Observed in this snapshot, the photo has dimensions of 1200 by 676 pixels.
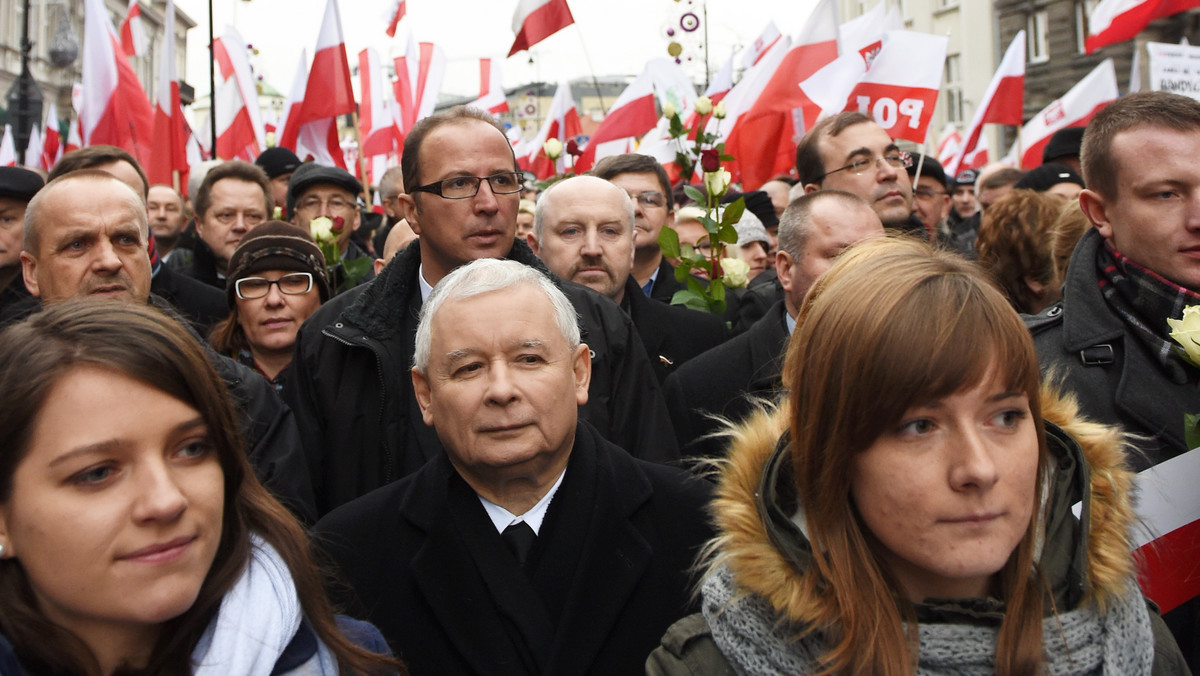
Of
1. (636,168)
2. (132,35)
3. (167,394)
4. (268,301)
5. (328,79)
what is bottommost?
(268,301)

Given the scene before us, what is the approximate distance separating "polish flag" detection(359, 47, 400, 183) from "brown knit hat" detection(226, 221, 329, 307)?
6.60m

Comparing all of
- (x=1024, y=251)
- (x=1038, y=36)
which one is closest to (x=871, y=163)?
(x=1024, y=251)

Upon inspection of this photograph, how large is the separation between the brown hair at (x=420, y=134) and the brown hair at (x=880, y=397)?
2537mm

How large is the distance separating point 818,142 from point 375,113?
6982 mm

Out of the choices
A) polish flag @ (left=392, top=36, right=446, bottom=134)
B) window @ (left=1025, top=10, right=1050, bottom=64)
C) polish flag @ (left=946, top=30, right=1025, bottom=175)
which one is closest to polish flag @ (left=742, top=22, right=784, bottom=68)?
polish flag @ (left=946, top=30, right=1025, bottom=175)

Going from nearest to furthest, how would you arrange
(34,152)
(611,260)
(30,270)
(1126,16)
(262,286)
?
(30,270), (262,286), (611,260), (1126,16), (34,152)

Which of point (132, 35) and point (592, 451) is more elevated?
point (132, 35)

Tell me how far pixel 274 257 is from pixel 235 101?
7027mm

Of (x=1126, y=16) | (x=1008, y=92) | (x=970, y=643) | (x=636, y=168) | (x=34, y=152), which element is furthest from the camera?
(x=34, y=152)

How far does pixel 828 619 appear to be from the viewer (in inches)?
73.7

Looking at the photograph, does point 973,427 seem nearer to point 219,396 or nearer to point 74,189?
point 219,396

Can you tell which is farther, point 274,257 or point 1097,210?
point 274,257

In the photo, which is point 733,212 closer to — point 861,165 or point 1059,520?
point 861,165

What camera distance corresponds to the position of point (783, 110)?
7.97m
